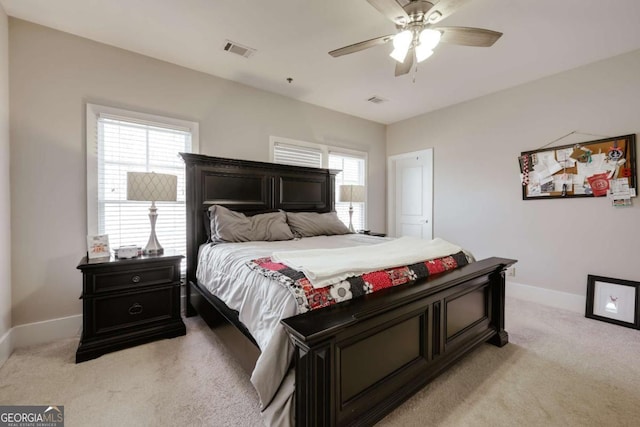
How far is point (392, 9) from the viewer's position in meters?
1.77

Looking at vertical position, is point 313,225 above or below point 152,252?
above

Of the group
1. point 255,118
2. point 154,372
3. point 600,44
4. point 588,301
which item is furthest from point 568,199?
point 154,372

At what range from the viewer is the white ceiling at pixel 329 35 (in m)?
2.19

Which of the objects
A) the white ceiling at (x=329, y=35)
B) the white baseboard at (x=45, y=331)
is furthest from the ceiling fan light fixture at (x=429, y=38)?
the white baseboard at (x=45, y=331)

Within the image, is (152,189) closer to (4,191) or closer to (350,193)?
(4,191)

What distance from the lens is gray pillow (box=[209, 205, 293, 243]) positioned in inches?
109

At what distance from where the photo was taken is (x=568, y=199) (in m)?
3.18

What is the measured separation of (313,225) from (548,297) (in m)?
2.96

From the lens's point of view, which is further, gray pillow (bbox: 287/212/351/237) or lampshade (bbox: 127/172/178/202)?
gray pillow (bbox: 287/212/351/237)

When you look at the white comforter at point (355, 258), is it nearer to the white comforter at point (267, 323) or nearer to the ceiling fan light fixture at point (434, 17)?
the white comforter at point (267, 323)

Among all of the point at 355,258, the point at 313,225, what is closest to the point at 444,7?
the point at 355,258

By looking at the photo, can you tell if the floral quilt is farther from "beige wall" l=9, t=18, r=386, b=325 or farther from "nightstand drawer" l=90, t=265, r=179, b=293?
"beige wall" l=9, t=18, r=386, b=325

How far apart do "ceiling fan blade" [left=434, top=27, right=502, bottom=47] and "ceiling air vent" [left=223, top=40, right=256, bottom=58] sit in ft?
5.92

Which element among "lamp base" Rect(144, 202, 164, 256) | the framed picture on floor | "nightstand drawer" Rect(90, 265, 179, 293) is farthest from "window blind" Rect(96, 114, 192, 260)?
the framed picture on floor
